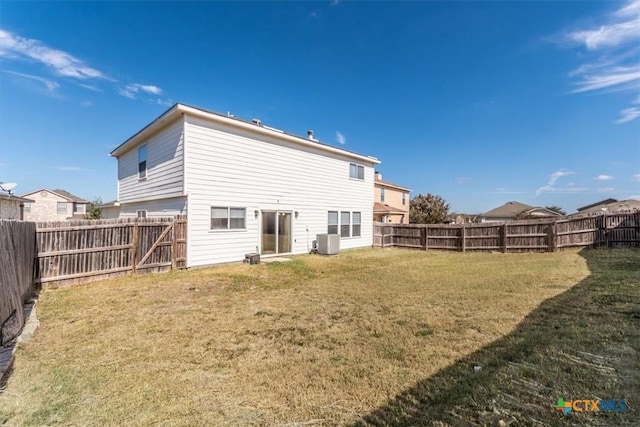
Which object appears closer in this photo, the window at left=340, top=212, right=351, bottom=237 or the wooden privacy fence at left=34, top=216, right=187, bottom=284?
the wooden privacy fence at left=34, top=216, right=187, bottom=284

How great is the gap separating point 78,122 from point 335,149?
14.9 meters

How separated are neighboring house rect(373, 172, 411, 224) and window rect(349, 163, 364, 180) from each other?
9.36 metres

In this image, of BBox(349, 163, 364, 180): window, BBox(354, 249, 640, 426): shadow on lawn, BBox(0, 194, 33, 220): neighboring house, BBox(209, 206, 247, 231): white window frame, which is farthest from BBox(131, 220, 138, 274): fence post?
BBox(349, 163, 364, 180): window

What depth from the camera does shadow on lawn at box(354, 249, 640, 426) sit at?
224cm

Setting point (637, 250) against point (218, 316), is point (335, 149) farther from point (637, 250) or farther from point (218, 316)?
point (637, 250)

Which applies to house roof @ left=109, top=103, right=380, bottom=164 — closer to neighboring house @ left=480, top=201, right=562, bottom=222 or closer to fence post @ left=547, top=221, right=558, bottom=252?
fence post @ left=547, top=221, right=558, bottom=252

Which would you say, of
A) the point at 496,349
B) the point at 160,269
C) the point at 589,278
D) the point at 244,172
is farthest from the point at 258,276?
the point at 589,278

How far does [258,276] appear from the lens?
8.65 meters

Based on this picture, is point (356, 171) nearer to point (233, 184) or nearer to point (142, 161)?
point (233, 184)

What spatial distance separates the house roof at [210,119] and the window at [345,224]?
11.2 feet

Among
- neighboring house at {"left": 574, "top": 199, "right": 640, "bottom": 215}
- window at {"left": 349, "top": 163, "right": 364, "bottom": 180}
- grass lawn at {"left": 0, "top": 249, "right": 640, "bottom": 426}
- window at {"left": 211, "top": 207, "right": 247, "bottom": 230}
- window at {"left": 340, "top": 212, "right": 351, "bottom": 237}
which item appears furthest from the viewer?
neighboring house at {"left": 574, "top": 199, "right": 640, "bottom": 215}

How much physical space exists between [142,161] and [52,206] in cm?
3510

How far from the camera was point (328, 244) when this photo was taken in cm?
1312

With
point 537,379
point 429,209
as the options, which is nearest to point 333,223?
point 537,379
